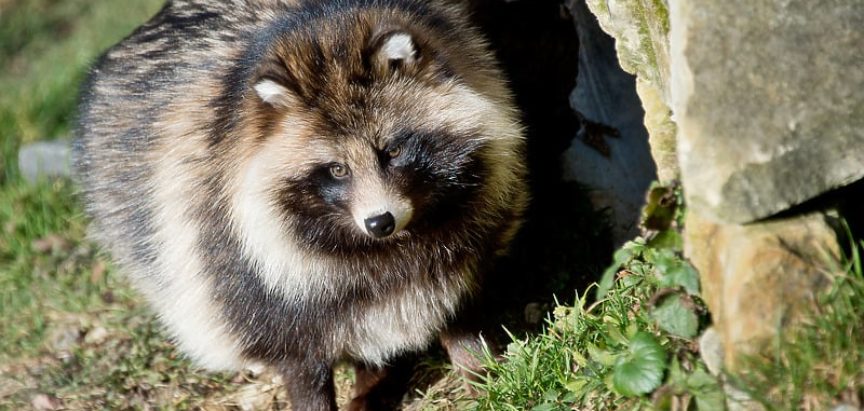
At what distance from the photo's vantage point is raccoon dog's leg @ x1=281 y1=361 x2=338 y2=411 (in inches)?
139

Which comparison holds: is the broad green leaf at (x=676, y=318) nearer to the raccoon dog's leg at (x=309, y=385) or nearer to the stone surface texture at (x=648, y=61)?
the stone surface texture at (x=648, y=61)

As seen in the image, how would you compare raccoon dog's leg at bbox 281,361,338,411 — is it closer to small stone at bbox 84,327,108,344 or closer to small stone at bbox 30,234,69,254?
small stone at bbox 84,327,108,344

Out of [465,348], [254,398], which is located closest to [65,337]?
[254,398]

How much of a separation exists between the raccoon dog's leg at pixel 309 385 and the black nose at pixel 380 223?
0.73 meters

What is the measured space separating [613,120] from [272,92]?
2.12 meters

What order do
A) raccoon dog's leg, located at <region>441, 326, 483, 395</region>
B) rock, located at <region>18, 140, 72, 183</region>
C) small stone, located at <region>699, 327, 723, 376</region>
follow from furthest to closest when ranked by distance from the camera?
1. rock, located at <region>18, 140, 72, 183</region>
2. raccoon dog's leg, located at <region>441, 326, 483, 395</region>
3. small stone, located at <region>699, 327, 723, 376</region>

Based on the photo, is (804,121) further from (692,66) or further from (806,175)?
(692,66)

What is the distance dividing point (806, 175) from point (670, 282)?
55 centimetres

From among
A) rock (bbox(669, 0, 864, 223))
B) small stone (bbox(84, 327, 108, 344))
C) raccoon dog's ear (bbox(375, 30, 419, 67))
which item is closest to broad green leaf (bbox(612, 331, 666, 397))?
rock (bbox(669, 0, 864, 223))

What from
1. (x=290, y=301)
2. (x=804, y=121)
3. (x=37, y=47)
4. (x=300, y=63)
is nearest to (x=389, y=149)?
(x=300, y=63)

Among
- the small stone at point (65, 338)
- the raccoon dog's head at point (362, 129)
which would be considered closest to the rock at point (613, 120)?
the raccoon dog's head at point (362, 129)

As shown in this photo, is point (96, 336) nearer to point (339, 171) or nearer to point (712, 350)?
point (339, 171)

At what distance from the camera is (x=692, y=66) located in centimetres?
266

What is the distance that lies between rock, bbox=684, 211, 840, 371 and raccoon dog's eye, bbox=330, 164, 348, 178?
1147mm
